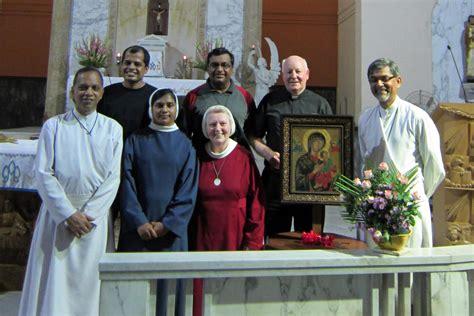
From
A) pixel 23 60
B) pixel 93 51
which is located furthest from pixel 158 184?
pixel 23 60

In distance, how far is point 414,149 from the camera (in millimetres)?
2783

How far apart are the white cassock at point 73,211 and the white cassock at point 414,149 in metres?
1.65

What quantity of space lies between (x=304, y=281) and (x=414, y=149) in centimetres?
124

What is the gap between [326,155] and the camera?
2.86 m

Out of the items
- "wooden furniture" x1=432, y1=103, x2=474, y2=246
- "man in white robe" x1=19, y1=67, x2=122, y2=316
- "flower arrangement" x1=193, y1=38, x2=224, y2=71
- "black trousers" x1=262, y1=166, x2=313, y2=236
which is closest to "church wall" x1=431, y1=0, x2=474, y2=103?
"flower arrangement" x1=193, y1=38, x2=224, y2=71

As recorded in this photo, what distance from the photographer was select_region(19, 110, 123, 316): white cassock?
265 cm

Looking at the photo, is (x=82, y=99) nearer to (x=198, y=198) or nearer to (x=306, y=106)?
(x=198, y=198)

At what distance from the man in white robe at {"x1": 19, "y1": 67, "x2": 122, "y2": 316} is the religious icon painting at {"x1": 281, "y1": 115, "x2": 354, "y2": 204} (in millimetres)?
1062

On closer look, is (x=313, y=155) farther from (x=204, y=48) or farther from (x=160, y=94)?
(x=204, y=48)

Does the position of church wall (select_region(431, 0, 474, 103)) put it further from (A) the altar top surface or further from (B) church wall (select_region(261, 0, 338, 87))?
(A) the altar top surface

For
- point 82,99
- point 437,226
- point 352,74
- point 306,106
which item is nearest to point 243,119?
point 306,106

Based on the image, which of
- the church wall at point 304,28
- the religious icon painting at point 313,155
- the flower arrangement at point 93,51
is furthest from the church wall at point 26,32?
the religious icon painting at point 313,155

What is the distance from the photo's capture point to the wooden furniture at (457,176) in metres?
4.82

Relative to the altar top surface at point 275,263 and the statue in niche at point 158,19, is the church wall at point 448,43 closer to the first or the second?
the statue in niche at point 158,19
